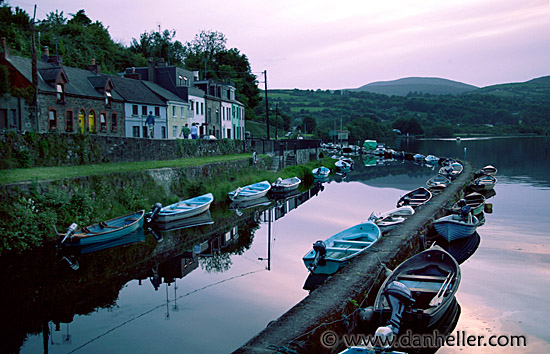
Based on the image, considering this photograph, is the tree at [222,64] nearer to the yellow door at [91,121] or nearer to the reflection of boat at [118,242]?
the yellow door at [91,121]

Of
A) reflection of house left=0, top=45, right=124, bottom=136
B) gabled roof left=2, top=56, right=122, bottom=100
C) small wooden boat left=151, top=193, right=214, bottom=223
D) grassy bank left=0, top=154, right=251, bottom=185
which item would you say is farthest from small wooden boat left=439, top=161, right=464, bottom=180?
gabled roof left=2, top=56, right=122, bottom=100

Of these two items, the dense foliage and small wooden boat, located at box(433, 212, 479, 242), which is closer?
small wooden boat, located at box(433, 212, 479, 242)

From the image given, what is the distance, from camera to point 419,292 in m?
11.7

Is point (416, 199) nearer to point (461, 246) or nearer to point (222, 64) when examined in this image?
point (461, 246)

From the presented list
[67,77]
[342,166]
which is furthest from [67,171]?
[342,166]

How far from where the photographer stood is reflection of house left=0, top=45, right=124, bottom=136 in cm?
3272

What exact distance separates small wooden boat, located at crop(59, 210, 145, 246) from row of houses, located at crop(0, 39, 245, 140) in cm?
789

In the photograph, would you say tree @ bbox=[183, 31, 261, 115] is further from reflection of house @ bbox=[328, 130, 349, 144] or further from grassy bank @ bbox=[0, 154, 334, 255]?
grassy bank @ bbox=[0, 154, 334, 255]

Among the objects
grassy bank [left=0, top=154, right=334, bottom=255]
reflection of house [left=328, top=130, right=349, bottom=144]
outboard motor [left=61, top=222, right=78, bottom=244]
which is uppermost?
reflection of house [left=328, top=130, right=349, bottom=144]

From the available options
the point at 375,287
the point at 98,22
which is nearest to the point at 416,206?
the point at 375,287

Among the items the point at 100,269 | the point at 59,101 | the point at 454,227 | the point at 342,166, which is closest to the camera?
the point at 100,269

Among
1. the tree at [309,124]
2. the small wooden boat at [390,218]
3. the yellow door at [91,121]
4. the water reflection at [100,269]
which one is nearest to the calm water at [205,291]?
the water reflection at [100,269]

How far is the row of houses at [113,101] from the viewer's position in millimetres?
33850

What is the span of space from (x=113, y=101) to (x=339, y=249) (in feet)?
104
